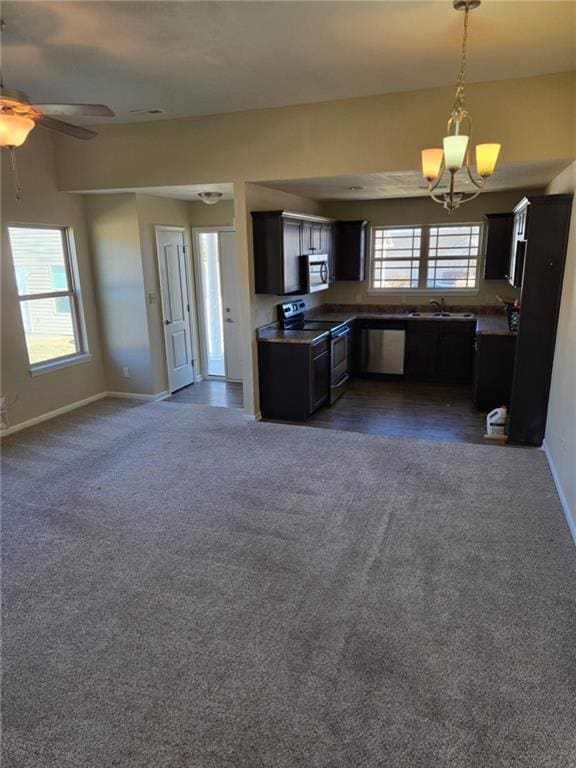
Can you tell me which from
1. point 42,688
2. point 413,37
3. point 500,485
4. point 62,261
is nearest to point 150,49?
point 413,37

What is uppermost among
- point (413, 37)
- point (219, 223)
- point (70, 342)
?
point (413, 37)

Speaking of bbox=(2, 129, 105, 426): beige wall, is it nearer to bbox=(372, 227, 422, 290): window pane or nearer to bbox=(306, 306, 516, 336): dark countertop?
bbox=(306, 306, 516, 336): dark countertop

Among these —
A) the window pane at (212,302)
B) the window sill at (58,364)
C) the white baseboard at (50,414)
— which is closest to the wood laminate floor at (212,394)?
the window pane at (212,302)

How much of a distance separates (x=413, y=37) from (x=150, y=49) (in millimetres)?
1654

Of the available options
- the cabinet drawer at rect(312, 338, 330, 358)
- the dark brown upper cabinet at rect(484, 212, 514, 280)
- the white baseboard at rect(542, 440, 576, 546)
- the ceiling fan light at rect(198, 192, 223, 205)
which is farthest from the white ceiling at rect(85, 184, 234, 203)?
the white baseboard at rect(542, 440, 576, 546)

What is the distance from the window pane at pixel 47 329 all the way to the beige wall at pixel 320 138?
135 centimetres

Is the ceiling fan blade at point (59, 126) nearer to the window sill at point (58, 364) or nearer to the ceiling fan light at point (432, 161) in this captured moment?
the ceiling fan light at point (432, 161)

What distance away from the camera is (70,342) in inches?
230

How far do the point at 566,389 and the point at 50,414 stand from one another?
5132 mm

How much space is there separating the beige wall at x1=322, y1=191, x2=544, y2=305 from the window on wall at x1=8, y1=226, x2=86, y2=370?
3736 mm

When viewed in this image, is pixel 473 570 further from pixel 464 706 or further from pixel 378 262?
pixel 378 262

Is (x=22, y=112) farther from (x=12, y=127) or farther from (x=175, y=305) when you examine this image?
(x=175, y=305)

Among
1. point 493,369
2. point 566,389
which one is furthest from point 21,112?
point 493,369

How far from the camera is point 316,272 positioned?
605 cm
